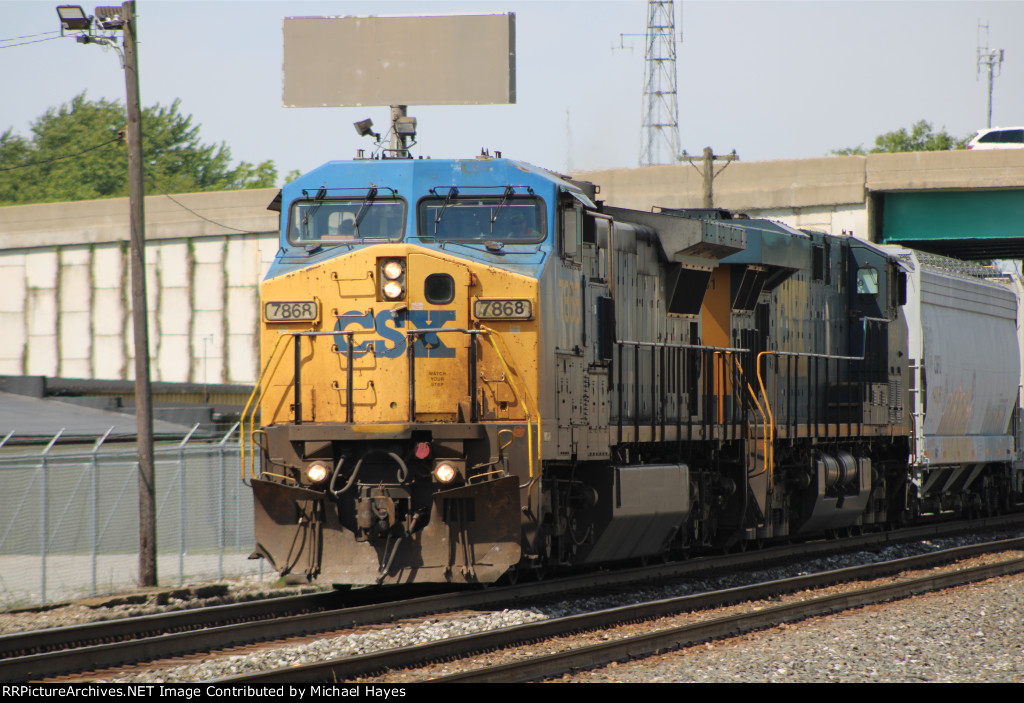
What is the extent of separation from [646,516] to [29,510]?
28.1 ft

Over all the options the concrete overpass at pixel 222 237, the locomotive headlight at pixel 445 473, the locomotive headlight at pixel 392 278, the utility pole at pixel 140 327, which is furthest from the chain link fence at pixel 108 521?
the concrete overpass at pixel 222 237

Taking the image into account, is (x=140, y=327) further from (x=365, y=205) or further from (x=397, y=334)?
(x=397, y=334)

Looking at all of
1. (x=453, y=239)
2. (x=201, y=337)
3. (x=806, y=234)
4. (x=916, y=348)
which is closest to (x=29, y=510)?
(x=453, y=239)

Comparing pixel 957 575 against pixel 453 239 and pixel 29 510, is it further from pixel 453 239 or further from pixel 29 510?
pixel 29 510

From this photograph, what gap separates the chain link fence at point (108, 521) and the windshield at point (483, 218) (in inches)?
216

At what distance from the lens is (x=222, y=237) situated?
30.1 metres

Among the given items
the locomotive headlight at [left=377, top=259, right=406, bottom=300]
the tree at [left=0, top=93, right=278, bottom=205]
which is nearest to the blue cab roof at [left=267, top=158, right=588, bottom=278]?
the locomotive headlight at [left=377, top=259, right=406, bottom=300]

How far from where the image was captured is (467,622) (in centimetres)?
1005

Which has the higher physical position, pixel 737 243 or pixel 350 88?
pixel 350 88

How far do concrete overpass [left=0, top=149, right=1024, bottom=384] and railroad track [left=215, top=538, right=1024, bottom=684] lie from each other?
13.9m

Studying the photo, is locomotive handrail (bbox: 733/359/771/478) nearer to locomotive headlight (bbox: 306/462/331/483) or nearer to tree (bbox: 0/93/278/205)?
locomotive headlight (bbox: 306/462/331/483)

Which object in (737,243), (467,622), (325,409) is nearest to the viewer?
(467,622)

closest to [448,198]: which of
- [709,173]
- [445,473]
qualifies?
[445,473]

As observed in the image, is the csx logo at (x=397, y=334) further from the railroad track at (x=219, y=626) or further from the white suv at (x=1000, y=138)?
the white suv at (x=1000, y=138)
